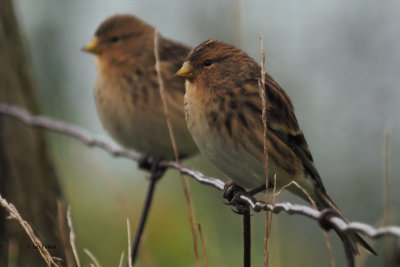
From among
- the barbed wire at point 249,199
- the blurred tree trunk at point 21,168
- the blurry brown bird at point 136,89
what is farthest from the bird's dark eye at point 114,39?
the barbed wire at point 249,199

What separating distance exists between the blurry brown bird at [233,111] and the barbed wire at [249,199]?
0.17 meters

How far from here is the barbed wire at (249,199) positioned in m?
1.78

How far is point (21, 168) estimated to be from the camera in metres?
4.02

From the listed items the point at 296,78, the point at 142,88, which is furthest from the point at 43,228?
the point at 296,78

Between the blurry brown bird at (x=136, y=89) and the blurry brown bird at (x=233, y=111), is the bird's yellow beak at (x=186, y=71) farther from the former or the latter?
the blurry brown bird at (x=136, y=89)

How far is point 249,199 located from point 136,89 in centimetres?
195

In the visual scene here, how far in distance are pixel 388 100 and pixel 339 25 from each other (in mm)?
958

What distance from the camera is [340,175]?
313 inches

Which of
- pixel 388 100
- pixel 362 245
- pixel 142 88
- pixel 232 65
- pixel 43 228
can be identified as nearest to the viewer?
pixel 362 245

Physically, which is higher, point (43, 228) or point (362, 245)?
point (362, 245)

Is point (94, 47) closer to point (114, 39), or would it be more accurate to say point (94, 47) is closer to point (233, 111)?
point (114, 39)

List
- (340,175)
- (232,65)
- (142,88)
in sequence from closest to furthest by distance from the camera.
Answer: (232,65) → (142,88) → (340,175)

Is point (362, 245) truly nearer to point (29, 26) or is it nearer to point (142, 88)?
point (142, 88)

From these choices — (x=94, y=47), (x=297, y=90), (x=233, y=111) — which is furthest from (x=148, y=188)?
(x=297, y=90)
